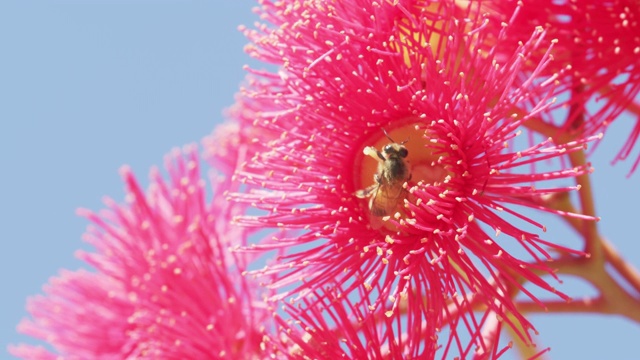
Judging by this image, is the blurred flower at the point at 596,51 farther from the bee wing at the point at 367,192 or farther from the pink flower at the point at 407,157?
the bee wing at the point at 367,192

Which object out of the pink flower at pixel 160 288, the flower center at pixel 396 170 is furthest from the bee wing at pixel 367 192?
the pink flower at pixel 160 288

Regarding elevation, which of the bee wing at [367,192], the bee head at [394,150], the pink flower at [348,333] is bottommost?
the pink flower at [348,333]

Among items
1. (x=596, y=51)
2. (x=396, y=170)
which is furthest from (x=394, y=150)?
(x=596, y=51)

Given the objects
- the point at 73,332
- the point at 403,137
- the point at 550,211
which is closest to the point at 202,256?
the point at 73,332

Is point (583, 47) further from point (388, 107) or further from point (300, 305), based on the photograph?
point (300, 305)

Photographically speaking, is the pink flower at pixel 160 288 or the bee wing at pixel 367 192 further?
the pink flower at pixel 160 288

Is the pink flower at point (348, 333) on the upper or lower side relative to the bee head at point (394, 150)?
lower


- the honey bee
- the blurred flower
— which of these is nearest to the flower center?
the honey bee
